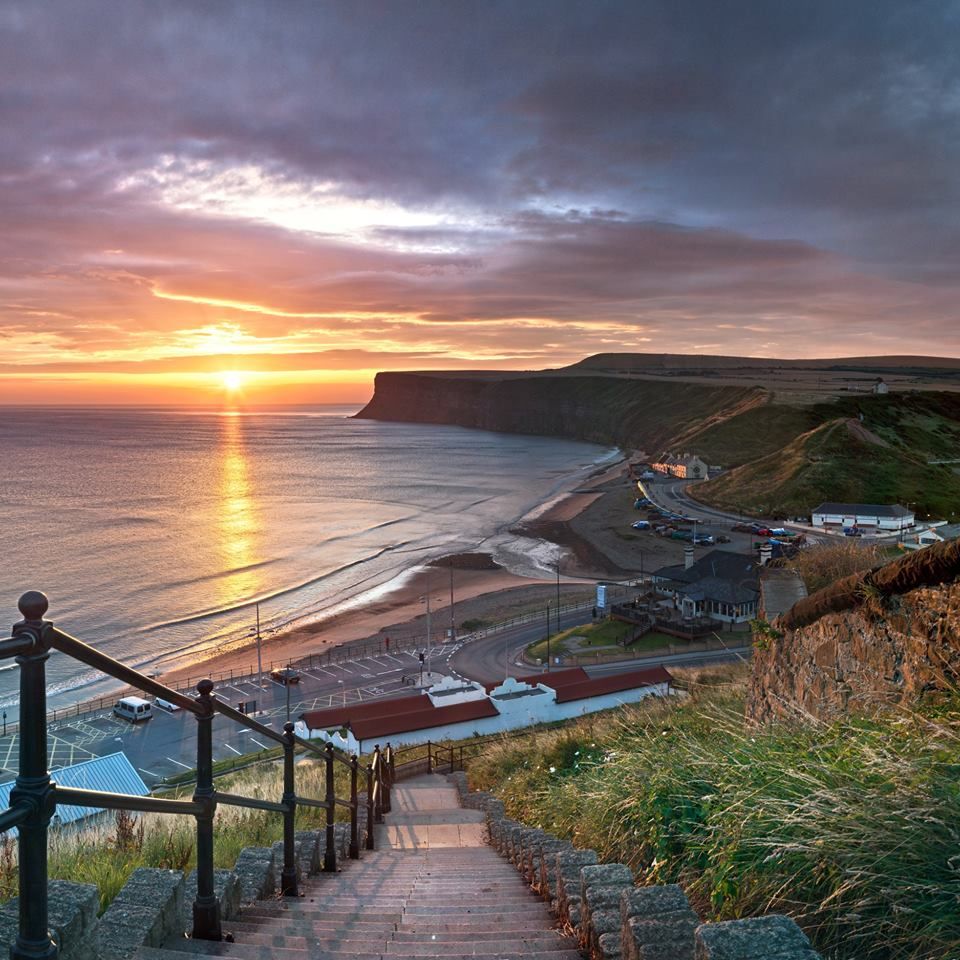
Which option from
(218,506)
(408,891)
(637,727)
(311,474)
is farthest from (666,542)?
(311,474)

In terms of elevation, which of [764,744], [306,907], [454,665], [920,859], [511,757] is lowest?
[454,665]

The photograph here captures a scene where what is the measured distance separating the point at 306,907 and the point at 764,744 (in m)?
2.74

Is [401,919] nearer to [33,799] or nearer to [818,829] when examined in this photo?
[818,829]

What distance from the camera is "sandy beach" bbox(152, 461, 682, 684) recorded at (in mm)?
40188

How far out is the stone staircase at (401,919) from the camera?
3.43 meters

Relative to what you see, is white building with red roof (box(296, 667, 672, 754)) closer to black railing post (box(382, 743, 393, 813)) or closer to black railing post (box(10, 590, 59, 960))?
black railing post (box(382, 743, 393, 813))

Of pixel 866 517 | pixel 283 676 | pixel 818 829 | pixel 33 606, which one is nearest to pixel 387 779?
pixel 818 829

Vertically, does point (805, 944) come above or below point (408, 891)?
above

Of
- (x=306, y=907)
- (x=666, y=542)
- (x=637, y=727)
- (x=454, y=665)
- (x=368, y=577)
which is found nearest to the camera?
(x=306, y=907)

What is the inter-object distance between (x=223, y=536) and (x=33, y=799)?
70.2 m

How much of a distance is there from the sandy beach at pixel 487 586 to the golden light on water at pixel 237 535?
896 cm

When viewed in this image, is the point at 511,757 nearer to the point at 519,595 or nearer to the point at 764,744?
the point at 764,744

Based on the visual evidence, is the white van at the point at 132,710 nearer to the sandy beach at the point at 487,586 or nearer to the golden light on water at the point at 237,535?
the sandy beach at the point at 487,586

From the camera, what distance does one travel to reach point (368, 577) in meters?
54.8
